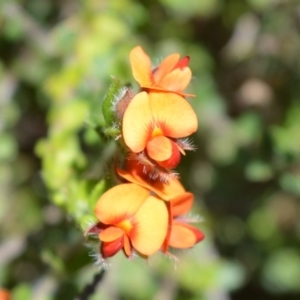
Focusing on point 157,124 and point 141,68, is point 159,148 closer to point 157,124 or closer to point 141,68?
point 157,124

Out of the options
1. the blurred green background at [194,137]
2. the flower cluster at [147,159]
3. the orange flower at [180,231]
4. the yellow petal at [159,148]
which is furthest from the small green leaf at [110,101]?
the blurred green background at [194,137]

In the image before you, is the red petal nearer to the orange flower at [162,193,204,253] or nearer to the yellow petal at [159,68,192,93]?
the orange flower at [162,193,204,253]

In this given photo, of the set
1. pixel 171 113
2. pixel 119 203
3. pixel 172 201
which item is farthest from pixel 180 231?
pixel 171 113

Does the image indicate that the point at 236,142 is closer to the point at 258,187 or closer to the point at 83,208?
the point at 258,187

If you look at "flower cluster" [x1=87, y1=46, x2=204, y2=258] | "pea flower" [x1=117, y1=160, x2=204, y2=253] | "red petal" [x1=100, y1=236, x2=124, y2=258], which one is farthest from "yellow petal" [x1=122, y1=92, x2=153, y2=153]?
"red petal" [x1=100, y1=236, x2=124, y2=258]

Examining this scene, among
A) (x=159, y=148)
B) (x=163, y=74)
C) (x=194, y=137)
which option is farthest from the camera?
(x=194, y=137)

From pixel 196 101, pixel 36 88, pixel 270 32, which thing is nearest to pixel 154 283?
pixel 196 101
